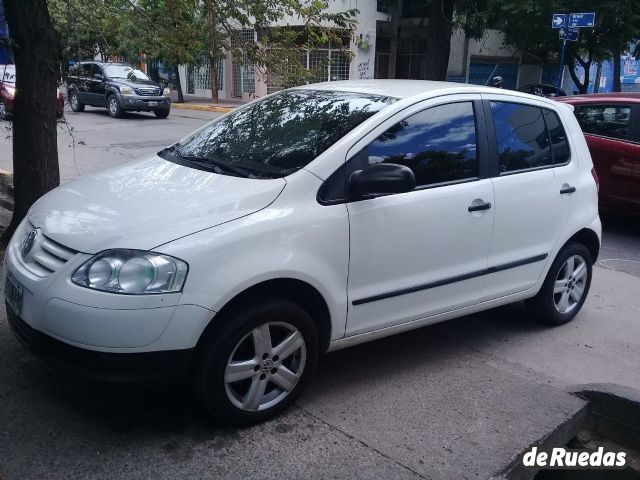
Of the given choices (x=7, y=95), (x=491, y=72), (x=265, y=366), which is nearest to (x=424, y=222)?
(x=265, y=366)

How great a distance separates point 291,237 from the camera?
3.23m

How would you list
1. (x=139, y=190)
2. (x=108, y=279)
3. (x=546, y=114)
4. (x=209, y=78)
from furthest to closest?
(x=209, y=78), (x=546, y=114), (x=139, y=190), (x=108, y=279)

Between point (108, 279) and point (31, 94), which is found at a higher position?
point (31, 94)

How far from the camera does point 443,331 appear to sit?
478cm

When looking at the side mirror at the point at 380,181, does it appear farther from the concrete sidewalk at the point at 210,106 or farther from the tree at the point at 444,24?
the concrete sidewalk at the point at 210,106

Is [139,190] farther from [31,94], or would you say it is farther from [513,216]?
[31,94]

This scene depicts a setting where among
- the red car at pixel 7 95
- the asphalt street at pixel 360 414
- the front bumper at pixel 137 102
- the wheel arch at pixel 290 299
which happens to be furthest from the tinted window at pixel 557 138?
the front bumper at pixel 137 102

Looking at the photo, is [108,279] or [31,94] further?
[31,94]

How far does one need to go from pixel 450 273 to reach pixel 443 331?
955 mm

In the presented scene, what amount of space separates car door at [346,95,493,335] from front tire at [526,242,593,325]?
2.94ft

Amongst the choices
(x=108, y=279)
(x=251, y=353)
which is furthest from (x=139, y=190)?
(x=251, y=353)

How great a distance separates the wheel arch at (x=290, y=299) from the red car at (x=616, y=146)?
5.34m

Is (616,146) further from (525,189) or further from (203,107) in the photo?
(203,107)

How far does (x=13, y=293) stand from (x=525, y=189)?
10.2ft
